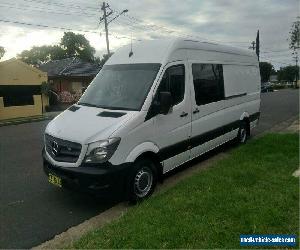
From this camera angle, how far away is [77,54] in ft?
237

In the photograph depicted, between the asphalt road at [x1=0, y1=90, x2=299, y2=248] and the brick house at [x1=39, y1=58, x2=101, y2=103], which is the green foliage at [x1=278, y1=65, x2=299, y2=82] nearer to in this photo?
the brick house at [x1=39, y1=58, x2=101, y2=103]

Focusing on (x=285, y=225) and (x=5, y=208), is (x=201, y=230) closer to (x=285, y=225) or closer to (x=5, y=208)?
(x=285, y=225)

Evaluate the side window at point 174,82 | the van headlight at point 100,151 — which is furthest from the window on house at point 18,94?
the van headlight at point 100,151

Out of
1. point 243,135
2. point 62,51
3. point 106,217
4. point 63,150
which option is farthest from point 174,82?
point 62,51

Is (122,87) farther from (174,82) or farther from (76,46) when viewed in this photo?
→ (76,46)

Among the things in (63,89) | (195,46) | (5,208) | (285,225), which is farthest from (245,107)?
(63,89)

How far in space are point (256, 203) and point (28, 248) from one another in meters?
3.27

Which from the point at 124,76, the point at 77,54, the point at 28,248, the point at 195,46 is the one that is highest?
the point at 77,54

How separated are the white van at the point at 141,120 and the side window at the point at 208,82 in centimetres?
2

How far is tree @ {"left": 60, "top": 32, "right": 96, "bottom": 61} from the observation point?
72.1 metres

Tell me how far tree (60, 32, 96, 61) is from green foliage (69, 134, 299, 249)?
226 feet

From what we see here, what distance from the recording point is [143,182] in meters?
5.66

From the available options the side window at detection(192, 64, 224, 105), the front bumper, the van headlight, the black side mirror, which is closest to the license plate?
the front bumper

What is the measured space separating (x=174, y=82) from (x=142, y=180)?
1920 millimetres
